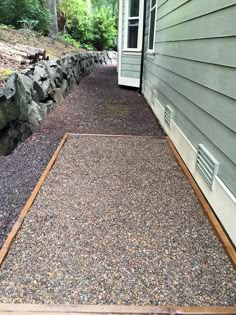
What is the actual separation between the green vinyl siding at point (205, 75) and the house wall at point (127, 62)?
2911 millimetres

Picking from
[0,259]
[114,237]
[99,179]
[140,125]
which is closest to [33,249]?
[0,259]

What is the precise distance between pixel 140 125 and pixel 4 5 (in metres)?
5.39

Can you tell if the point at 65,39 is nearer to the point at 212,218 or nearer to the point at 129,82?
the point at 129,82

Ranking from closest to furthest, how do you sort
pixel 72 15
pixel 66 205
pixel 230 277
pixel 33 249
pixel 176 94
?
pixel 230 277, pixel 33 249, pixel 66 205, pixel 176 94, pixel 72 15

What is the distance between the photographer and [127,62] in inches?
270

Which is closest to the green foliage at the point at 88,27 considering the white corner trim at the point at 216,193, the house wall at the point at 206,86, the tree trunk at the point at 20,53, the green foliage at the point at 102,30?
the green foliage at the point at 102,30

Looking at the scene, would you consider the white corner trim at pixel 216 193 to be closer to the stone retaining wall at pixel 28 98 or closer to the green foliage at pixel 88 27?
the stone retaining wall at pixel 28 98

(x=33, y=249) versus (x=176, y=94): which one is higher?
(x=176, y=94)

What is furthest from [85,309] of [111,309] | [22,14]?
[22,14]

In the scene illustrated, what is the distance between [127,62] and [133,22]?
88 cm

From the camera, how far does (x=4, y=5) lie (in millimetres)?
7098

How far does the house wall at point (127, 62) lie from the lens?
6.63 metres

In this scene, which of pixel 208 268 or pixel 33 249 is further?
pixel 33 249

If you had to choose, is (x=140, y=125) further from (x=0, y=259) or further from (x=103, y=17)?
(x=103, y=17)
